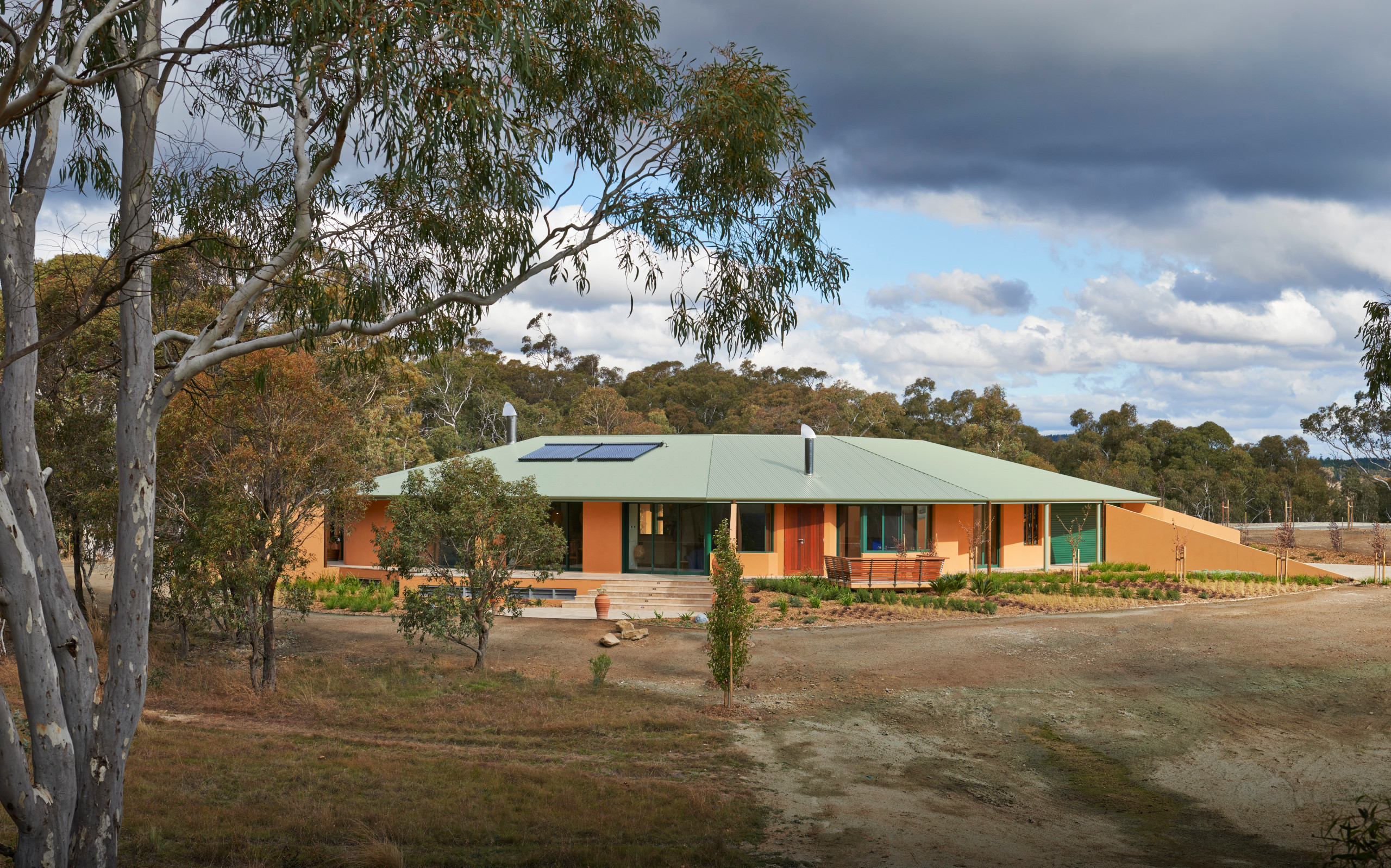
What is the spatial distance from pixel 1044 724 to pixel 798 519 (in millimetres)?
12393

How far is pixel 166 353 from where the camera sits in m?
11.1

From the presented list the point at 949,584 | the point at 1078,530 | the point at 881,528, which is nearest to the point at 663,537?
the point at 881,528

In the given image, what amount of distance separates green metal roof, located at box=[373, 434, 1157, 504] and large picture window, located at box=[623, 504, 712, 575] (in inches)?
31.3

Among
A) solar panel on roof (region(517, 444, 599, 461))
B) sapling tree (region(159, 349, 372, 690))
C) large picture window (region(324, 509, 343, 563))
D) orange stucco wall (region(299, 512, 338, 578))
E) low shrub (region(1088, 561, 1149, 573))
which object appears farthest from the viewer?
solar panel on roof (region(517, 444, 599, 461))

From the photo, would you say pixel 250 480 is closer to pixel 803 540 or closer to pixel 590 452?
pixel 803 540

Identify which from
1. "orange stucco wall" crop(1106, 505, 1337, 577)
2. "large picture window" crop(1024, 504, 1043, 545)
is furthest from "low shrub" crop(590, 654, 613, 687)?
"orange stucco wall" crop(1106, 505, 1337, 577)

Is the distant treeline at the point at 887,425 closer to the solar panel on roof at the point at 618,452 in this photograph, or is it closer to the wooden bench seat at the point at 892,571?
the solar panel on roof at the point at 618,452

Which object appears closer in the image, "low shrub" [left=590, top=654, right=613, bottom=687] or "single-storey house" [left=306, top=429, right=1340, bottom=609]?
"low shrub" [left=590, top=654, right=613, bottom=687]

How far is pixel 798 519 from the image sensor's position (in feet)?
78.4

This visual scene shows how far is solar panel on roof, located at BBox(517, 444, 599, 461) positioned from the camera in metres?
27.2

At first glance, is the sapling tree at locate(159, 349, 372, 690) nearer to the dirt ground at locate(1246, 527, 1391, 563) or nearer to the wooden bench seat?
the wooden bench seat

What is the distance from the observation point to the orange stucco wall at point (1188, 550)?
1019 inches

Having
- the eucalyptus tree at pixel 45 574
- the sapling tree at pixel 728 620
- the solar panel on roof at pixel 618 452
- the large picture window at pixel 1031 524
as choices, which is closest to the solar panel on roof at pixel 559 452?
the solar panel on roof at pixel 618 452

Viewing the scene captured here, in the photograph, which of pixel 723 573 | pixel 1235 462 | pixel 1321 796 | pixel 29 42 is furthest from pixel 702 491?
pixel 1235 462
